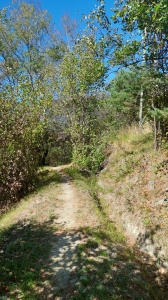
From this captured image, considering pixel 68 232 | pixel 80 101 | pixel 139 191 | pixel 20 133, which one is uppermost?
pixel 80 101

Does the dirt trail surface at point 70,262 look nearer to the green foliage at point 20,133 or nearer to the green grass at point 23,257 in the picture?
the green grass at point 23,257

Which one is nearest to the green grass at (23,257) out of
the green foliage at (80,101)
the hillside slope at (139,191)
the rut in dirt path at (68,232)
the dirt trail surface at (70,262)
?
the dirt trail surface at (70,262)

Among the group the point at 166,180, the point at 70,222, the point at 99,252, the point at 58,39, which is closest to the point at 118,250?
the point at 99,252

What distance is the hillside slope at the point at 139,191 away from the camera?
645 centimetres

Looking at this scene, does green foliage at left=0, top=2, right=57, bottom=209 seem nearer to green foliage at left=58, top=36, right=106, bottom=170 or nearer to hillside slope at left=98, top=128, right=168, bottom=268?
green foliage at left=58, top=36, right=106, bottom=170

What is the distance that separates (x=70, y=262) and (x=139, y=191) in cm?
389

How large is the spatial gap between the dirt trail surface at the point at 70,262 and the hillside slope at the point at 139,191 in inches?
23.6

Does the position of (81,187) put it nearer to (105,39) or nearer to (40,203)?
(40,203)

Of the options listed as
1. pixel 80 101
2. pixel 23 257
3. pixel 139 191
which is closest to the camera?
pixel 23 257

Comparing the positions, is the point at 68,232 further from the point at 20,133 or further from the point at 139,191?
the point at 20,133

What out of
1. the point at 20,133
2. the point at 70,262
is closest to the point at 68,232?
the point at 70,262

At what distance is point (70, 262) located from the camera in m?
5.73

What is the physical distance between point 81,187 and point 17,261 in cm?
618

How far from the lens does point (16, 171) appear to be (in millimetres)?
11289
